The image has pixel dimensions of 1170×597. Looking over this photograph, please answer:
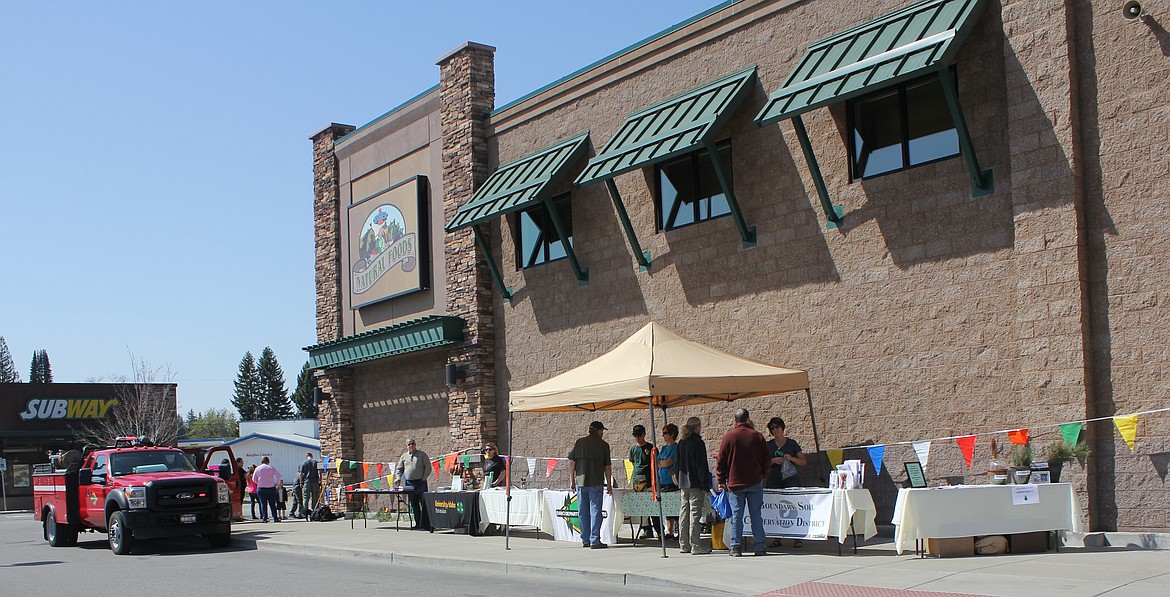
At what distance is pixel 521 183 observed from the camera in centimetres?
2147

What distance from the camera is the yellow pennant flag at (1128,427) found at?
12727 mm

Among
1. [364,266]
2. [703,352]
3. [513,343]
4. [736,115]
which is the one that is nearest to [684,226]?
[736,115]

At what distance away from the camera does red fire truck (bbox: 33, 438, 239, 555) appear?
18719 millimetres

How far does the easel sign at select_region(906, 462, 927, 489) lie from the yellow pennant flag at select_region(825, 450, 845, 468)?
1.89 meters

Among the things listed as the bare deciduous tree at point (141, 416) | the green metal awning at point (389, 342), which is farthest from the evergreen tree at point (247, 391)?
the green metal awning at point (389, 342)

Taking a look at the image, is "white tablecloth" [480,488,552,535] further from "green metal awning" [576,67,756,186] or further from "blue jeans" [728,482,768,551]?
"green metal awning" [576,67,756,186]

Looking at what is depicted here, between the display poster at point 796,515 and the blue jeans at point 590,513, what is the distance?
7.60 feet

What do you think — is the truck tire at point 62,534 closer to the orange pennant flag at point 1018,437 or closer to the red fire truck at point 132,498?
the red fire truck at point 132,498

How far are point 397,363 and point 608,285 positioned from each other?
8071mm

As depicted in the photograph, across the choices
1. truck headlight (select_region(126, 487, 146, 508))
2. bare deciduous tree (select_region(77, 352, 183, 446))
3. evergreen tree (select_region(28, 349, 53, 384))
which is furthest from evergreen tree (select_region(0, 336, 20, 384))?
truck headlight (select_region(126, 487, 146, 508))

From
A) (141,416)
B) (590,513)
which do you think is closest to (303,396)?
(141,416)

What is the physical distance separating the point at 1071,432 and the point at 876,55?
542 centimetres

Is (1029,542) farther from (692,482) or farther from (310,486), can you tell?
(310,486)

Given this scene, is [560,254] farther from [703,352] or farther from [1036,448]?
[1036,448]
